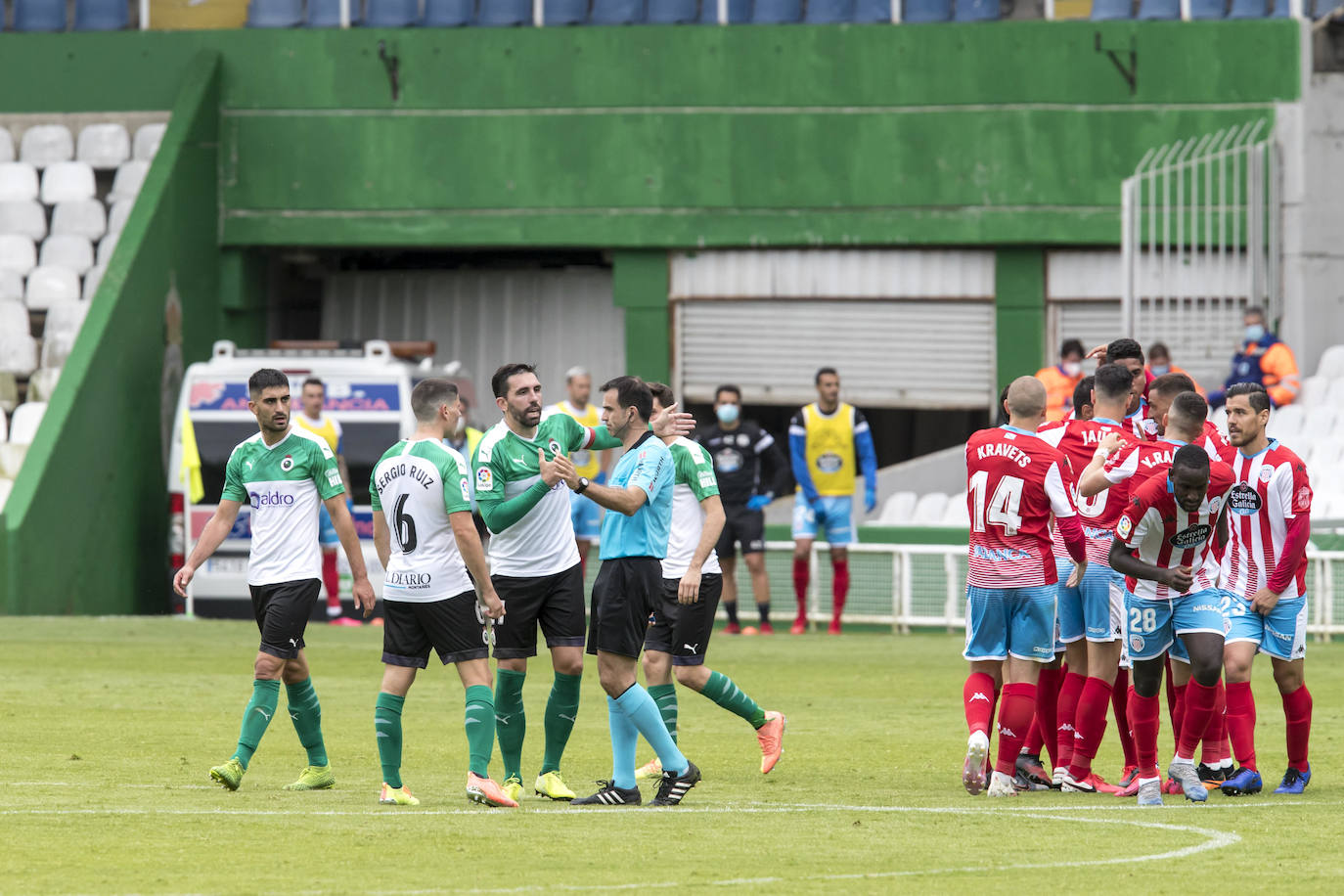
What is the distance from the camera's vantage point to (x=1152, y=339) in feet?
73.8

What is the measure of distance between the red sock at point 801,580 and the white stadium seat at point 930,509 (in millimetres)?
2223

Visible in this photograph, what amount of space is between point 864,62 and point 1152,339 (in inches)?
190

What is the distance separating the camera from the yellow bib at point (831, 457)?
779 inches

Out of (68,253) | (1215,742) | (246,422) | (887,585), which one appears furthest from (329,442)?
(1215,742)

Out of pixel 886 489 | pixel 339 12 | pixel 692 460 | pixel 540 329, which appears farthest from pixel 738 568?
pixel 692 460

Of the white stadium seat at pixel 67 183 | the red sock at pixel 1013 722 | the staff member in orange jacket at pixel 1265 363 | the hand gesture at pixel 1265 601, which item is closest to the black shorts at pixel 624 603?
the red sock at pixel 1013 722

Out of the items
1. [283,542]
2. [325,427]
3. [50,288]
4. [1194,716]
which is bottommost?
[1194,716]

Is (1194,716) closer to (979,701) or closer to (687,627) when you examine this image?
(979,701)

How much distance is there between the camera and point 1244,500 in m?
9.77

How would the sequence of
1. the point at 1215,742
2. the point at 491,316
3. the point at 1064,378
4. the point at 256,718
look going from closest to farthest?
the point at 256,718, the point at 1215,742, the point at 1064,378, the point at 491,316

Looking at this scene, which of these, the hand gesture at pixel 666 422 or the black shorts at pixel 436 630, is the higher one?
the hand gesture at pixel 666 422

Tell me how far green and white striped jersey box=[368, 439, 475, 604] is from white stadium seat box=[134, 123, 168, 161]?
16837 millimetres

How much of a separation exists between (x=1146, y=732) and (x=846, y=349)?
1616 centimetres

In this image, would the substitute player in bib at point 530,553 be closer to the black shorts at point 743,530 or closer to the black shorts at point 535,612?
the black shorts at point 535,612
